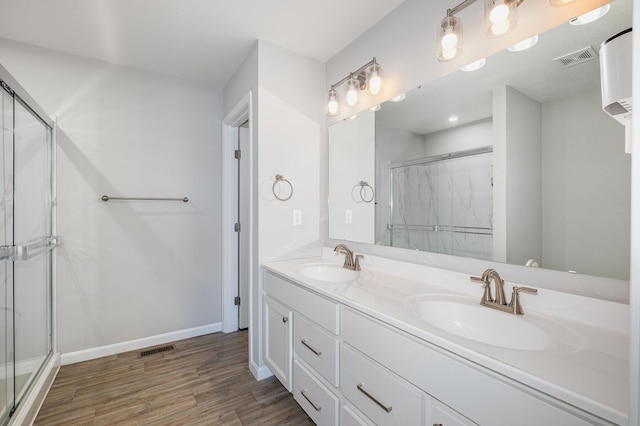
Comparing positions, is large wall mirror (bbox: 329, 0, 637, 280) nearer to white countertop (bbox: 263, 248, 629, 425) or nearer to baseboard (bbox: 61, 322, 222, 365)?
white countertop (bbox: 263, 248, 629, 425)

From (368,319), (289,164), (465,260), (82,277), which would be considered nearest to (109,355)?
(82,277)

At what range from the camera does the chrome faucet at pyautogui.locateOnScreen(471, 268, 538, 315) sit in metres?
1.06

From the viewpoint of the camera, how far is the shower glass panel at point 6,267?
1.43 meters

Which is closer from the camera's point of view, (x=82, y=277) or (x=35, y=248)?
(x=35, y=248)

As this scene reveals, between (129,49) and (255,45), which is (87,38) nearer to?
(129,49)

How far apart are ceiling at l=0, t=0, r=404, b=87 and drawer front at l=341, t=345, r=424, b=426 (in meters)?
1.92

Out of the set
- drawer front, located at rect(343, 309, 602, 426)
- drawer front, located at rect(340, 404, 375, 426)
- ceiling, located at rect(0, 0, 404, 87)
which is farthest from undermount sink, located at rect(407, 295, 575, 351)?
ceiling, located at rect(0, 0, 404, 87)

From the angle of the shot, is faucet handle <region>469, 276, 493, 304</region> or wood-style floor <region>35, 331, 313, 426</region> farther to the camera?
wood-style floor <region>35, 331, 313, 426</region>

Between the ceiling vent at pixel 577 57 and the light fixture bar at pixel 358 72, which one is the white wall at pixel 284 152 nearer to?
the light fixture bar at pixel 358 72

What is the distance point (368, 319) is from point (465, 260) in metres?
0.61

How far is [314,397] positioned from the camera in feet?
4.75

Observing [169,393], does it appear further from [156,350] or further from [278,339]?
[278,339]

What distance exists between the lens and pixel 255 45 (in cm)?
207

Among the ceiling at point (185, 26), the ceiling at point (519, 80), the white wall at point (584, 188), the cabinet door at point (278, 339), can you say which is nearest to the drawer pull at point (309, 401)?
the cabinet door at point (278, 339)
